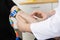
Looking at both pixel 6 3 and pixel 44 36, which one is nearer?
pixel 44 36

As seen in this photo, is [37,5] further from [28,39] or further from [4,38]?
[4,38]

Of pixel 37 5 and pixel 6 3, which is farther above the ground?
pixel 6 3

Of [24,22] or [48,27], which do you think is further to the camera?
[24,22]

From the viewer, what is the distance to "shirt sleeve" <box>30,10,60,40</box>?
0.84 meters

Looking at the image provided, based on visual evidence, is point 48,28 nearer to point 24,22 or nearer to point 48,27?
point 48,27

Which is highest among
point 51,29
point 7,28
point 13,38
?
point 51,29

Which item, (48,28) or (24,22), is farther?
(24,22)

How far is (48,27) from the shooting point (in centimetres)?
86

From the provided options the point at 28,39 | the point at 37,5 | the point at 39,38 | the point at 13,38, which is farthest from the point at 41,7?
the point at 39,38

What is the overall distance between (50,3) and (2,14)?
138 cm

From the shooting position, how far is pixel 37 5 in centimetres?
258

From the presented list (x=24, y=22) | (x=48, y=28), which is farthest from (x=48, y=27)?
(x=24, y=22)

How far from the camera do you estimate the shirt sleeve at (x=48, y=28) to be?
84 cm

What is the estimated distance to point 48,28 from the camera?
2.81 feet
